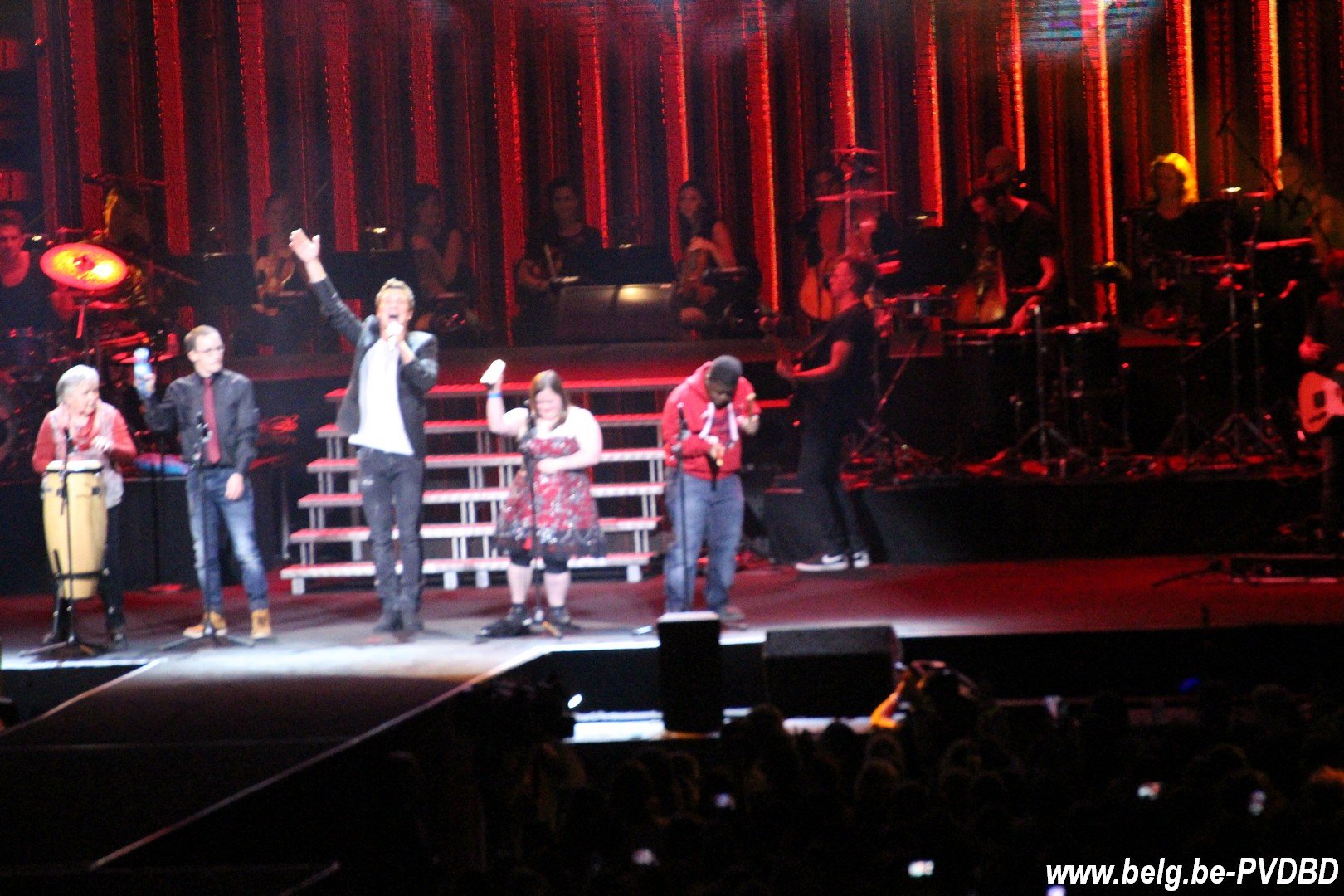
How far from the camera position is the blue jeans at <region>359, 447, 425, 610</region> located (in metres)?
9.05

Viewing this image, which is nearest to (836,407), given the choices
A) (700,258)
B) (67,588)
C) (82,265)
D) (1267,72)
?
(700,258)

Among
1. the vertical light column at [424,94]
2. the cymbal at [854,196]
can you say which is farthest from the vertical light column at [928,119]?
the vertical light column at [424,94]

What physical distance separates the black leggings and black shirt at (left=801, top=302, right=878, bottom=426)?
2286mm

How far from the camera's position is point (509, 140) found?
16.5 m

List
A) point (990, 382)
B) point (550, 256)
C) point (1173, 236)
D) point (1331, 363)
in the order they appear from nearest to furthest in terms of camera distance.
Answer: point (1331, 363)
point (1173, 236)
point (990, 382)
point (550, 256)

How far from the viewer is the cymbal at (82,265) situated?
36.7ft

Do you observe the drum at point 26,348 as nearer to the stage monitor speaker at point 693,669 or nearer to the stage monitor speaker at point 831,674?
the stage monitor speaker at point 693,669

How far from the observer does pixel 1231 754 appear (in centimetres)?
520

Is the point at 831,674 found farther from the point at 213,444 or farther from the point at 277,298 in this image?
the point at 277,298

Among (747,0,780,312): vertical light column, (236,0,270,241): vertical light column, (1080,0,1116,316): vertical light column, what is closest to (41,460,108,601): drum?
(236,0,270,241): vertical light column

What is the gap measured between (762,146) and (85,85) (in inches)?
246

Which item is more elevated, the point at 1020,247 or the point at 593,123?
the point at 593,123

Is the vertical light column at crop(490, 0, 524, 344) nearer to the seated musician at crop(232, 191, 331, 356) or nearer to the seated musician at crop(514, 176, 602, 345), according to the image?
the seated musician at crop(514, 176, 602, 345)

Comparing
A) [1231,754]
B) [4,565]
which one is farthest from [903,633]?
[4,565]
